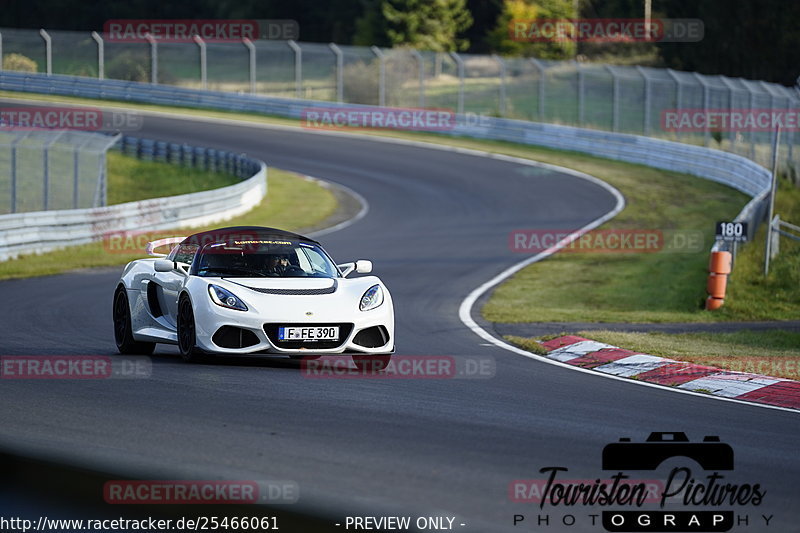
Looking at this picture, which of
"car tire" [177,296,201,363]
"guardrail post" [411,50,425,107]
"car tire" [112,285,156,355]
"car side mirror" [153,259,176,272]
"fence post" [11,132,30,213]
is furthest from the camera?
"guardrail post" [411,50,425,107]

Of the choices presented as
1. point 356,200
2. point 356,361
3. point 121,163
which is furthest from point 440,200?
point 356,361

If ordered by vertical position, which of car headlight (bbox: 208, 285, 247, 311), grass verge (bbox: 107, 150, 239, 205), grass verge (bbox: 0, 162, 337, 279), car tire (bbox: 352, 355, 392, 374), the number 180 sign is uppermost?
car headlight (bbox: 208, 285, 247, 311)

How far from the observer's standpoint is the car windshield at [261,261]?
11.1 m

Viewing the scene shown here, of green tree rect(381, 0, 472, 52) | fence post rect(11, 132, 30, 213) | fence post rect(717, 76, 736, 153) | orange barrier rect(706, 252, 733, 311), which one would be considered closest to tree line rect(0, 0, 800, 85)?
green tree rect(381, 0, 472, 52)

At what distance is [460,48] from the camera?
80125 mm

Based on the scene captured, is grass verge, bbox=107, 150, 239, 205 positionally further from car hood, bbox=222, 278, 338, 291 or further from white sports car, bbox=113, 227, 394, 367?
car hood, bbox=222, 278, 338, 291

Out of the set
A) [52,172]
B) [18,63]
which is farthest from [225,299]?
[18,63]

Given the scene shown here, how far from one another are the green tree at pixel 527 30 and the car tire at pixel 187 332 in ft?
209

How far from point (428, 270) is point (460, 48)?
60.7m

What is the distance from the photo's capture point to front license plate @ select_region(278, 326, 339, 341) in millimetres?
10172

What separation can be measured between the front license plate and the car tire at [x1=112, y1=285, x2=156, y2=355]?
2.10m

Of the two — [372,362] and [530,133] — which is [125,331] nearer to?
[372,362]

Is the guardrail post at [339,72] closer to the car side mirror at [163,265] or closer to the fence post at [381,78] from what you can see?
the fence post at [381,78]

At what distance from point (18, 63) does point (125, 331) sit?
45.1 meters
